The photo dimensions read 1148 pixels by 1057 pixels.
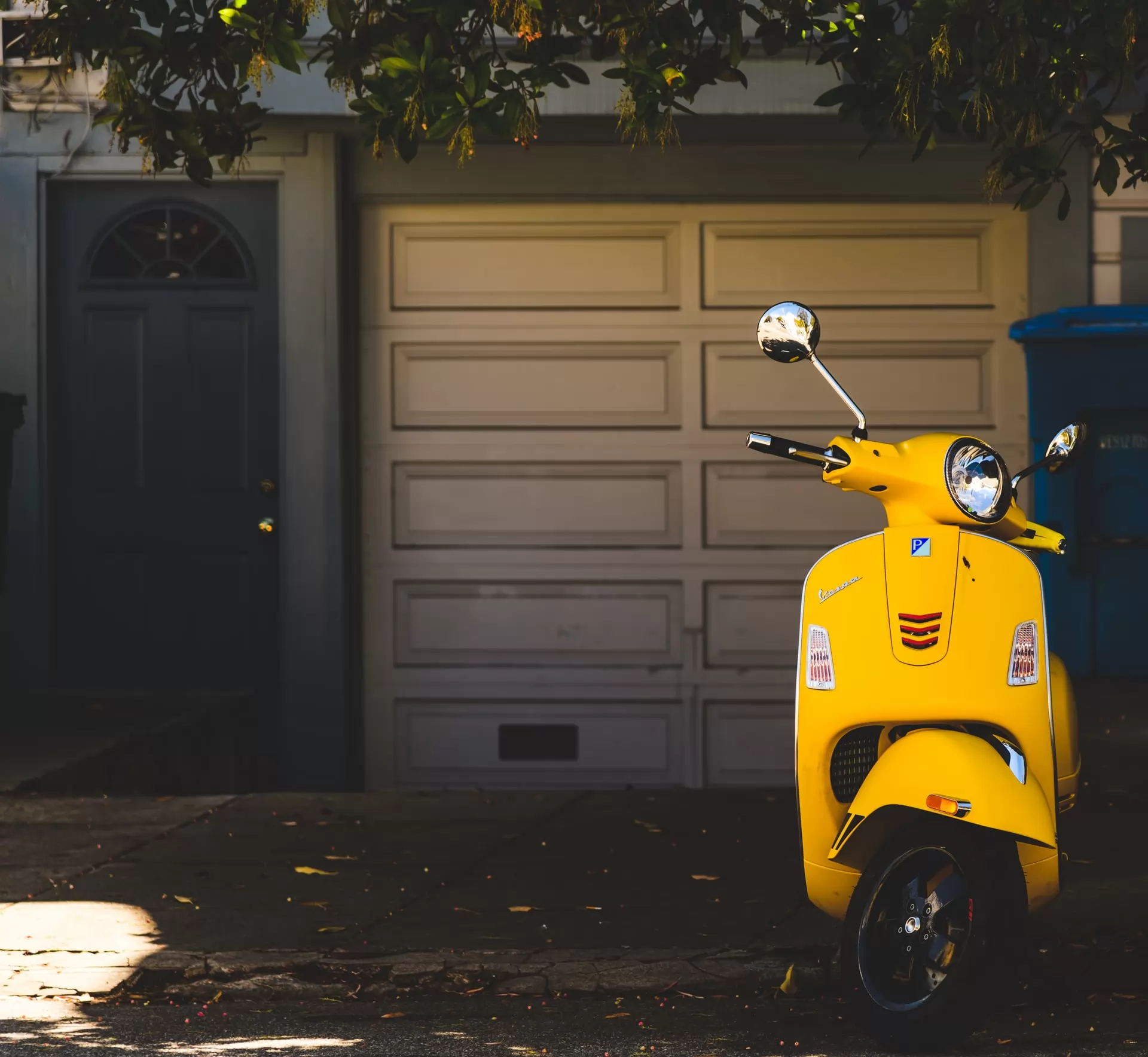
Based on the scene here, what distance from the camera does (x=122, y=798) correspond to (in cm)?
644

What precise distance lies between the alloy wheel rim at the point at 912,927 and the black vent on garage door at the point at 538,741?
4.23 meters

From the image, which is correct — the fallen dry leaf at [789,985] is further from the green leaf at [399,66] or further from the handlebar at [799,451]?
the green leaf at [399,66]

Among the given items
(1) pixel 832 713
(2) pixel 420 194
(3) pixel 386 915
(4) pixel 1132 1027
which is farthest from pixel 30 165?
(4) pixel 1132 1027

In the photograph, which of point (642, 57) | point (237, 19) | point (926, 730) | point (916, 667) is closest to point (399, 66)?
point (237, 19)

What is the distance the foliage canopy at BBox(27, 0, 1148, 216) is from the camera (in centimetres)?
450

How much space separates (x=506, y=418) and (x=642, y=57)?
3350 millimetres

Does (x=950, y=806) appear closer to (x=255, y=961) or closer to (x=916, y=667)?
(x=916, y=667)

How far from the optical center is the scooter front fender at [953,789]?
3553 mm

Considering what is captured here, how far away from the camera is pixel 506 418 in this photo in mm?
7867

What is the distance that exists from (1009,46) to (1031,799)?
205 centimetres

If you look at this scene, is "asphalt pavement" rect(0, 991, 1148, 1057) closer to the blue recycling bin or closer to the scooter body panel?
the scooter body panel

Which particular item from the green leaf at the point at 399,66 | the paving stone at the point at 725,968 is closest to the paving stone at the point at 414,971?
the paving stone at the point at 725,968

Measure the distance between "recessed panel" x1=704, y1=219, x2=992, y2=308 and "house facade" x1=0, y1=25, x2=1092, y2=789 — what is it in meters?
0.01

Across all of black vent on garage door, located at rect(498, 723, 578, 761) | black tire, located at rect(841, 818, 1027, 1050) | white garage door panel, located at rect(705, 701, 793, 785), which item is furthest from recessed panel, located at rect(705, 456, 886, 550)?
black tire, located at rect(841, 818, 1027, 1050)
